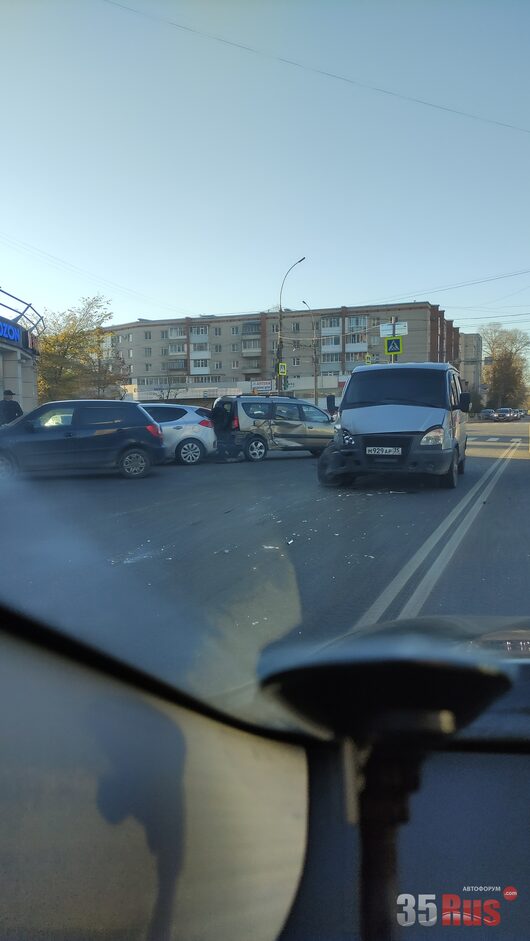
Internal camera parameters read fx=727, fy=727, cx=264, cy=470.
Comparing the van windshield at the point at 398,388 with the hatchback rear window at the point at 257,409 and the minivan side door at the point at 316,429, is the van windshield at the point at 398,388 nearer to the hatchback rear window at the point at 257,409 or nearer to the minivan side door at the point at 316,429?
the hatchback rear window at the point at 257,409

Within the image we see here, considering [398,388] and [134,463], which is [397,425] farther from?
[134,463]

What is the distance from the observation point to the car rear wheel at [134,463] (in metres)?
14.7

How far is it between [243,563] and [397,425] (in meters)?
6.06

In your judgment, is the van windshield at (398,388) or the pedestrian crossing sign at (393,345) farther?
the pedestrian crossing sign at (393,345)

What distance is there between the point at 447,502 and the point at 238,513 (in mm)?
3316

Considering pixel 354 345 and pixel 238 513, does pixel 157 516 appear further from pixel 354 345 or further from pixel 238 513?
pixel 354 345

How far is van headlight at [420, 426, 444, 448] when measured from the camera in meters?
12.0

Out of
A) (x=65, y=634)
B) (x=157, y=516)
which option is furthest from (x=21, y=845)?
(x=157, y=516)

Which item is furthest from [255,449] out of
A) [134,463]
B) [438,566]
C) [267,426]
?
[438,566]

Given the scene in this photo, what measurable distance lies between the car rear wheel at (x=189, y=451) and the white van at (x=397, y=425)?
5.97 m

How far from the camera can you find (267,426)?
64.4 ft

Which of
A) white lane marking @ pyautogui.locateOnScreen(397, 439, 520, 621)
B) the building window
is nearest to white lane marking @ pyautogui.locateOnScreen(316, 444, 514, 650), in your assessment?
white lane marking @ pyautogui.locateOnScreen(397, 439, 520, 621)

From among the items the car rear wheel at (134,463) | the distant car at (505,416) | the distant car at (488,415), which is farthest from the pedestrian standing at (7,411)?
the distant car at (488,415)
